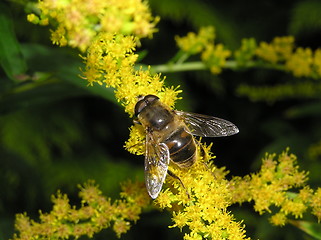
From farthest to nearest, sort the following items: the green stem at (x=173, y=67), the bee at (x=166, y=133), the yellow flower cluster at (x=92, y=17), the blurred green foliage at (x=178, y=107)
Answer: the blurred green foliage at (x=178, y=107) → the green stem at (x=173, y=67) → the bee at (x=166, y=133) → the yellow flower cluster at (x=92, y=17)

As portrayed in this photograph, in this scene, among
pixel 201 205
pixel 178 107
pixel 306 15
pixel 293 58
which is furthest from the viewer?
pixel 306 15

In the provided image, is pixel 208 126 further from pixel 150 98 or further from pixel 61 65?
pixel 61 65

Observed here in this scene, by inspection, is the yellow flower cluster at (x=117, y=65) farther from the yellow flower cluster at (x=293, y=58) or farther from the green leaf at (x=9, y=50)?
the yellow flower cluster at (x=293, y=58)

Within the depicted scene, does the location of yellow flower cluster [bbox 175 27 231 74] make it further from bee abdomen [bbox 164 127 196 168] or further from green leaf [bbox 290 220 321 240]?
green leaf [bbox 290 220 321 240]

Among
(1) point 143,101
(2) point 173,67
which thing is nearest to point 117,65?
(1) point 143,101

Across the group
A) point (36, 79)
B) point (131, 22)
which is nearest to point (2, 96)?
point (36, 79)

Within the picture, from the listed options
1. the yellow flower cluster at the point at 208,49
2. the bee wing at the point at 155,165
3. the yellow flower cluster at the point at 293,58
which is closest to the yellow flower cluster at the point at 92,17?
the bee wing at the point at 155,165

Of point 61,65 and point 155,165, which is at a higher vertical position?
point 61,65
